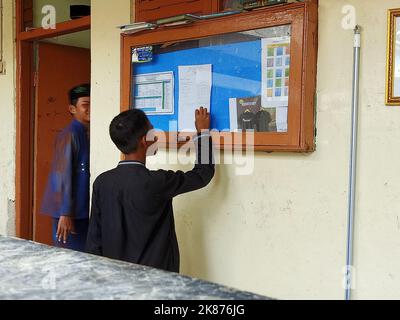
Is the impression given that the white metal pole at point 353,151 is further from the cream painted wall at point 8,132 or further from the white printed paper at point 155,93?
the cream painted wall at point 8,132

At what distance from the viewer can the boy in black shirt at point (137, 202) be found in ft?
6.72

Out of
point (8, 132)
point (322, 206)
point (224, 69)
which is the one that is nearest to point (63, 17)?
point (8, 132)

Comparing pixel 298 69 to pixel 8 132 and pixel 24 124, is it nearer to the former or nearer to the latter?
pixel 24 124

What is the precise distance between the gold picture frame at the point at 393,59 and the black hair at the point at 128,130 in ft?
3.35

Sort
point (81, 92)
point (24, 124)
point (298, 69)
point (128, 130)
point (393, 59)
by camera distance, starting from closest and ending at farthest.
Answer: point (393, 59) < point (298, 69) < point (128, 130) < point (81, 92) < point (24, 124)

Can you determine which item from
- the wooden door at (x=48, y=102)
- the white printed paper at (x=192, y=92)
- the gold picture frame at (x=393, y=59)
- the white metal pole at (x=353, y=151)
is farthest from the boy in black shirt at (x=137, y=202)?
the wooden door at (x=48, y=102)

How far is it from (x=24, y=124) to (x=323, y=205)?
2673 mm

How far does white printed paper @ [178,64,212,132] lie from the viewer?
2.32 meters

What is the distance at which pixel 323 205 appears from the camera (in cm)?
202

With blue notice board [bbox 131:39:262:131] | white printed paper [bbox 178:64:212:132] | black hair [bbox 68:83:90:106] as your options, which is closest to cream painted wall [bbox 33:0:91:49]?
black hair [bbox 68:83:90:106]

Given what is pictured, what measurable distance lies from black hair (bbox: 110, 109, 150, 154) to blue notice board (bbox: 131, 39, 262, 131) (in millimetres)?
359

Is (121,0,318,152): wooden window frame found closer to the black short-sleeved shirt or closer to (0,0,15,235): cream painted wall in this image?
the black short-sleeved shirt
